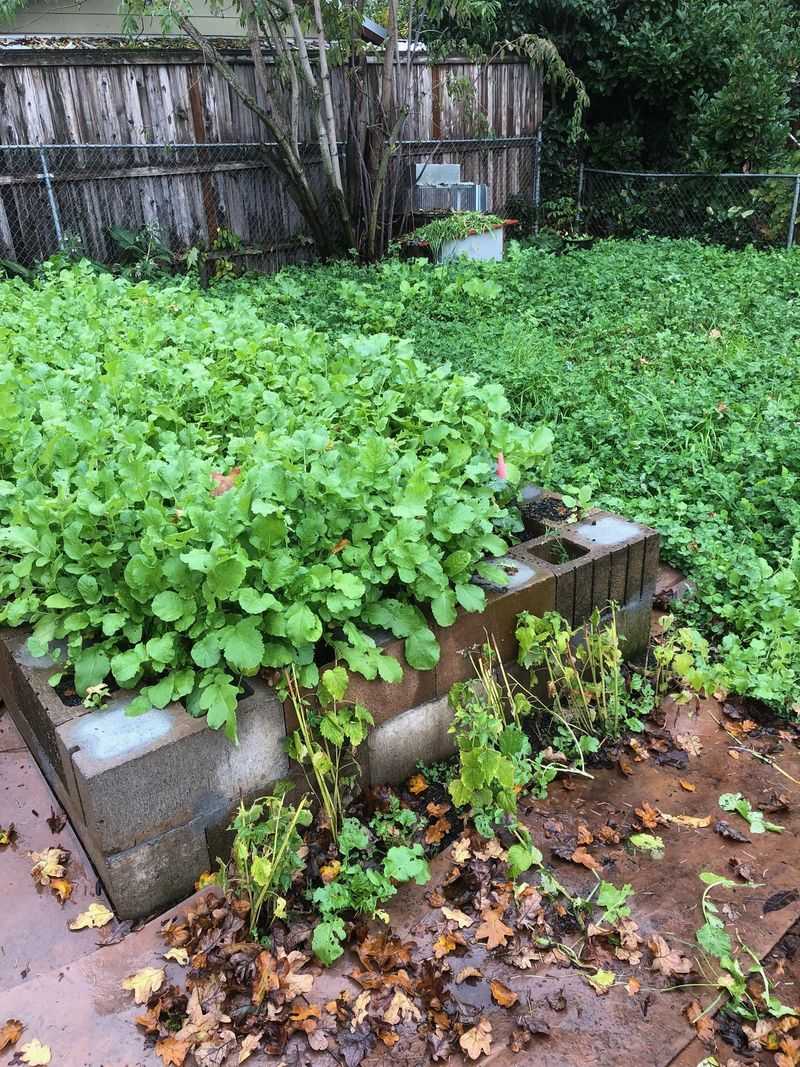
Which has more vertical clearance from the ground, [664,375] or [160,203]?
[160,203]

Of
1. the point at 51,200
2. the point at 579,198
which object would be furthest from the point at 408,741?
the point at 579,198

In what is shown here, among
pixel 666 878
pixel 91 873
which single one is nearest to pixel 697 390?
pixel 666 878

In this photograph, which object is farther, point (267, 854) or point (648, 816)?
point (648, 816)

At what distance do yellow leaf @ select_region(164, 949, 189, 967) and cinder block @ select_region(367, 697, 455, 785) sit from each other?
0.67 meters

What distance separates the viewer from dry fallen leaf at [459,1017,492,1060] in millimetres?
1750

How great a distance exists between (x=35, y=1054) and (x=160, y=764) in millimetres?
603

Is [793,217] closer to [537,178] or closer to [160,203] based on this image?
[537,178]

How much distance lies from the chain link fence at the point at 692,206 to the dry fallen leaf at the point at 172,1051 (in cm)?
1020

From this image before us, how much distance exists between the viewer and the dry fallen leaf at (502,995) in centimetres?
185

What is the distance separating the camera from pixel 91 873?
2.22 meters

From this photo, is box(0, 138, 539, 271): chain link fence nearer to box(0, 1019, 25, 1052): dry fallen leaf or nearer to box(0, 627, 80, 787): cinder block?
box(0, 627, 80, 787): cinder block

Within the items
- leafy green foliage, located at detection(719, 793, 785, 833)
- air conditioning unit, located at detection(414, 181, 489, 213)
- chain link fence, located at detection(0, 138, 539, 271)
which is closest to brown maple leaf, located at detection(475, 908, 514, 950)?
leafy green foliage, located at detection(719, 793, 785, 833)

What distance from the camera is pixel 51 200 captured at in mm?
7836

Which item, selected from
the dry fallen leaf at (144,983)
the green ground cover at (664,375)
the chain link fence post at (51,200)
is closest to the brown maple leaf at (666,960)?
the green ground cover at (664,375)
